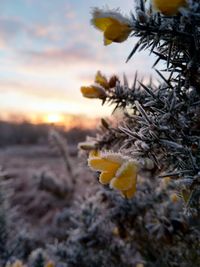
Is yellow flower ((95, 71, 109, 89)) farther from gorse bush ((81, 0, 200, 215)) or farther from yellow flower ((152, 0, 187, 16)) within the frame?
yellow flower ((152, 0, 187, 16))

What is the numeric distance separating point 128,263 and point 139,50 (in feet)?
10.3

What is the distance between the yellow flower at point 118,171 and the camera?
3.70ft

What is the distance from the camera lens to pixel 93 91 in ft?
6.01

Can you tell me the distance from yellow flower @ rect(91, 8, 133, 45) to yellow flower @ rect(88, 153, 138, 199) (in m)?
0.36

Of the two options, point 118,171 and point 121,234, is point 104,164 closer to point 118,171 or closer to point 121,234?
point 118,171

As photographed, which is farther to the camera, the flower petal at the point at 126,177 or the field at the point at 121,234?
the field at the point at 121,234

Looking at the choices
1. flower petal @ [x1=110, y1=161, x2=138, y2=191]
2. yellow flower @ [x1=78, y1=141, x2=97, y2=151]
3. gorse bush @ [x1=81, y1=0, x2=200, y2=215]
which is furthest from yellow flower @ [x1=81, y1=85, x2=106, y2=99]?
flower petal @ [x1=110, y1=161, x2=138, y2=191]

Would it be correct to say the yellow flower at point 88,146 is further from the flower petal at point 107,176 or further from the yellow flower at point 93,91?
the flower petal at point 107,176

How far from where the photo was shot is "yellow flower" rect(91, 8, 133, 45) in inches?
44.4

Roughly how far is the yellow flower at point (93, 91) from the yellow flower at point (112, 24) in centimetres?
62

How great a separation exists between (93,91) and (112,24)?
0.70 metres

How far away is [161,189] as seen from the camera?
3.99m

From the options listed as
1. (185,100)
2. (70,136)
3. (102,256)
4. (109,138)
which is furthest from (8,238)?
(70,136)

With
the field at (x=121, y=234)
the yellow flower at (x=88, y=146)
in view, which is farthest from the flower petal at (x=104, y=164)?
the field at (x=121, y=234)
